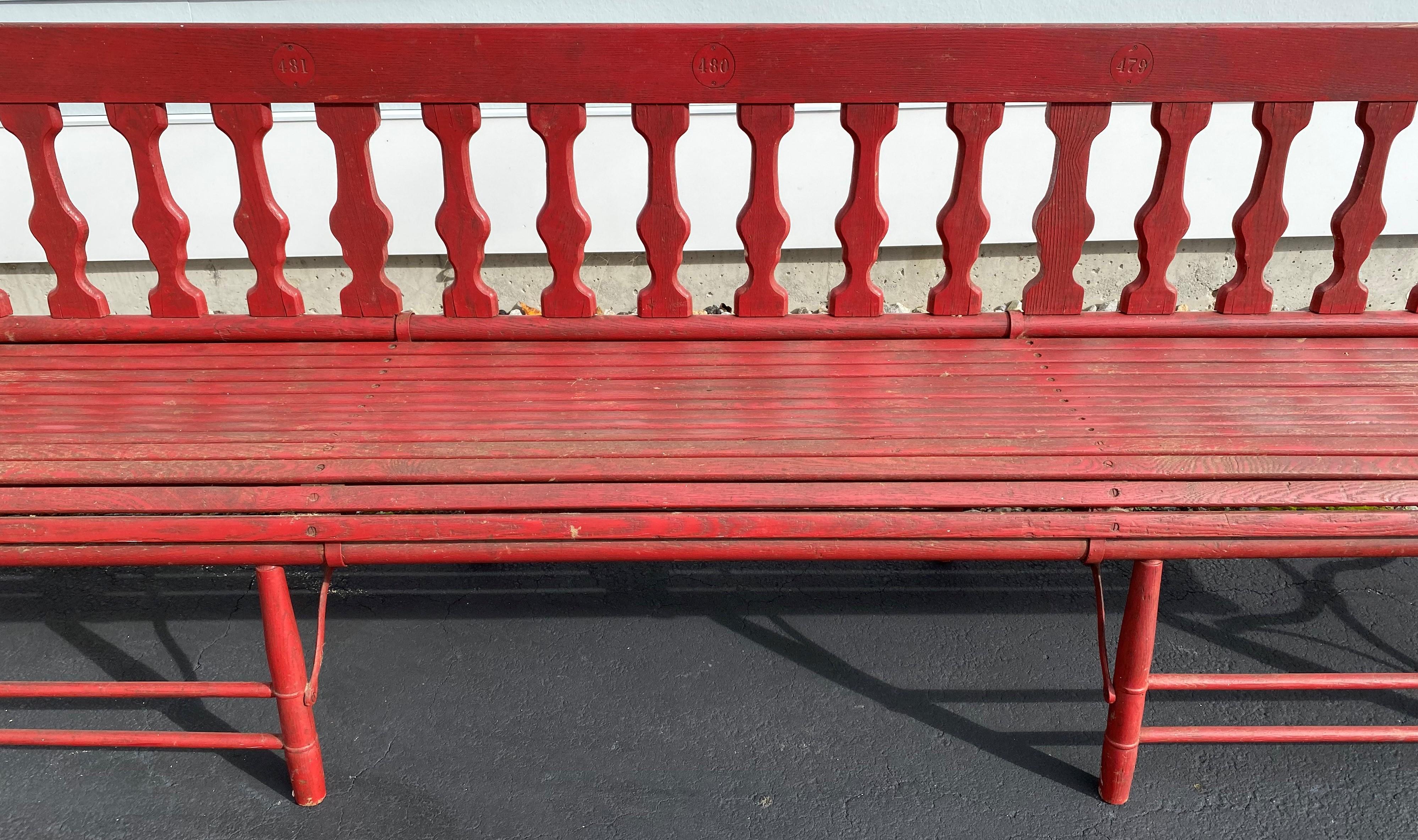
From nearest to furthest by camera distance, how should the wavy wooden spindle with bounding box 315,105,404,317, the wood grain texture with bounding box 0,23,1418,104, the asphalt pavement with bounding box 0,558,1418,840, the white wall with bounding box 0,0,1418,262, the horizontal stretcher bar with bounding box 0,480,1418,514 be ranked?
the horizontal stretcher bar with bounding box 0,480,1418,514
the asphalt pavement with bounding box 0,558,1418,840
the wood grain texture with bounding box 0,23,1418,104
the wavy wooden spindle with bounding box 315,105,404,317
the white wall with bounding box 0,0,1418,262

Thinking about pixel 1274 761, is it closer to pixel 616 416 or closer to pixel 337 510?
pixel 616 416

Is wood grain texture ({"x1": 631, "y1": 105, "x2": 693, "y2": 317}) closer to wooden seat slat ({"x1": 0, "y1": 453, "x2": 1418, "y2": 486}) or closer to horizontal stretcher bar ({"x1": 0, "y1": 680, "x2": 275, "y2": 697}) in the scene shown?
wooden seat slat ({"x1": 0, "y1": 453, "x2": 1418, "y2": 486})

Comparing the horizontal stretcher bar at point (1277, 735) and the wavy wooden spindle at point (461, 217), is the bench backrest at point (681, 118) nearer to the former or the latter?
the wavy wooden spindle at point (461, 217)

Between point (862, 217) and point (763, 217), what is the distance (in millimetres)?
224

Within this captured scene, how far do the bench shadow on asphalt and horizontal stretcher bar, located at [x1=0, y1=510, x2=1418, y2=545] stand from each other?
2.26 ft

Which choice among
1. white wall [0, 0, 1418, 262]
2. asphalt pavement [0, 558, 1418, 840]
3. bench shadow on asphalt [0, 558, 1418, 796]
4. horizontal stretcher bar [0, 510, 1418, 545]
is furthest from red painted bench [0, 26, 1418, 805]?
white wall [0, 0, 1418, 262]

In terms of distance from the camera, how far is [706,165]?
4113 millimetres

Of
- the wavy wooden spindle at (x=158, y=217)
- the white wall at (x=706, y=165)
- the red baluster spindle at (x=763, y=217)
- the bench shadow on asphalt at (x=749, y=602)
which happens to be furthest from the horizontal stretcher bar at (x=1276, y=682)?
the white wall at (x=706, y=165)

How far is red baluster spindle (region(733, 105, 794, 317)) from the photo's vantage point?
220cm

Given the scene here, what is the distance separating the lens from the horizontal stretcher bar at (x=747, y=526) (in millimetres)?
1672

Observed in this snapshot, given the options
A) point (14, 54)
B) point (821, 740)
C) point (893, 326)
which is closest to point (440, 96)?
point (14, 54)

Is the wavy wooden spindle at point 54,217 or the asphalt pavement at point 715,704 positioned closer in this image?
the asphalt pavement at point 715,704

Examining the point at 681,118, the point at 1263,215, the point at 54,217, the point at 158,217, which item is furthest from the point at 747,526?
the point at 54,217

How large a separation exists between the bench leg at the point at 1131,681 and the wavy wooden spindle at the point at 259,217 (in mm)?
1852
